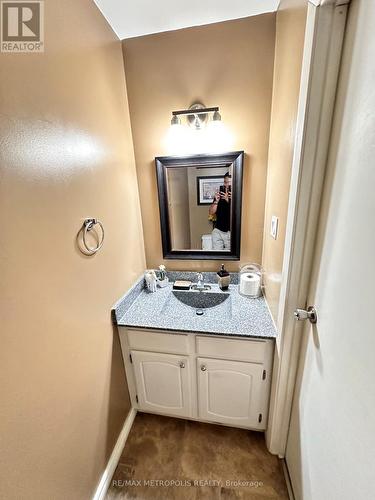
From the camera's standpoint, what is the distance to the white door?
1.70 feet

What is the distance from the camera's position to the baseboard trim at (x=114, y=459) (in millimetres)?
1094

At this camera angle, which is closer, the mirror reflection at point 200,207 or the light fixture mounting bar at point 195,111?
the light fixture mounting bar at point 195,111

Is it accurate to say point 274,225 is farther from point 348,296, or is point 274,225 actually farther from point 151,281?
point 151,281

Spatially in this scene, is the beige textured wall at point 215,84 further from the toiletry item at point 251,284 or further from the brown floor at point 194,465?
the brown floor at point 194,465

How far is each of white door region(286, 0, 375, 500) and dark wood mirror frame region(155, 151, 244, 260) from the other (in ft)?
2.24

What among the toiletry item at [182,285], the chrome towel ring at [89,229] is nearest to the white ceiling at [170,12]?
the chrome towel ring at [89,229]

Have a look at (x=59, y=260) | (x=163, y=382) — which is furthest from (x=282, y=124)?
(x=163, y=382)

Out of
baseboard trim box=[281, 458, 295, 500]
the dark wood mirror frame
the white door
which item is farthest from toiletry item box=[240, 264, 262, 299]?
baseboard trim box=[281, 458, 295, 500]

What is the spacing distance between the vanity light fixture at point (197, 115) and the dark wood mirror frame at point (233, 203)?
184 mm

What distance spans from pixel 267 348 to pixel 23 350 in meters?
1.08

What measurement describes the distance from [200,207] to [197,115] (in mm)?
557

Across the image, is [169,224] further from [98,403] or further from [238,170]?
[98,403]

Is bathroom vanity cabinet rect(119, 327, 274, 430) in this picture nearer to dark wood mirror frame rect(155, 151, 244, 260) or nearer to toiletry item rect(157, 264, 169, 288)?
toiletry item rect(157, 264, 169, 288)

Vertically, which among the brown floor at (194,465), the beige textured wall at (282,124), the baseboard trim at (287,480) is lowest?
the brown floor at (194,465)
